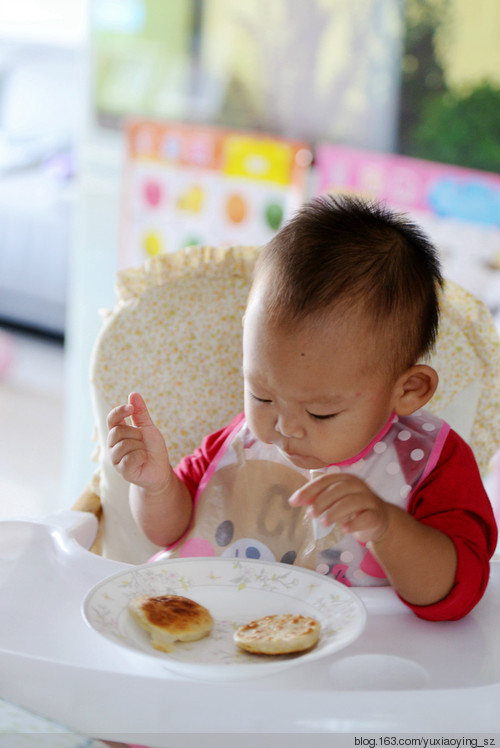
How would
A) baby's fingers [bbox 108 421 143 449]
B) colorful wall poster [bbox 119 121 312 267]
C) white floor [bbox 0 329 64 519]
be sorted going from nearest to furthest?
baby's fingers [bbox 108 421 143 449], colorful wall poster [bbox 119 121 312 267], white floor [bbox 0 329 64 519]

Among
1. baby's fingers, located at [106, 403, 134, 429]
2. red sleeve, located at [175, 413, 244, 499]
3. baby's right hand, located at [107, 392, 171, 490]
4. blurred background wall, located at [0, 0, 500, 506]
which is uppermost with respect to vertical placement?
blurred background wall, located at [0, 0, 500, 506]

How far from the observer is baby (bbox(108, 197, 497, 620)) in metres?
0.84

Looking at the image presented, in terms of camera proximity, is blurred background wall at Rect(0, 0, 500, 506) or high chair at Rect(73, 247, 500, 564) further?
blurred background wall at Rect(0, 0, 500, 506)

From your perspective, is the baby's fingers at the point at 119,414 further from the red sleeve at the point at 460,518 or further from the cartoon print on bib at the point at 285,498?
the red sleeve at the point at 460,518

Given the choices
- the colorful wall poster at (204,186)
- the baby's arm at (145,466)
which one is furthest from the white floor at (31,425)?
the baby's arm at (145,466)

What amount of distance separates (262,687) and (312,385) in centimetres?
27

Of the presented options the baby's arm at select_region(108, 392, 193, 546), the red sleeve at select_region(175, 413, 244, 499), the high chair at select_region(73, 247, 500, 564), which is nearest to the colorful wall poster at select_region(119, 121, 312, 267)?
the high chair at select_region(73, 247, 500, 564)

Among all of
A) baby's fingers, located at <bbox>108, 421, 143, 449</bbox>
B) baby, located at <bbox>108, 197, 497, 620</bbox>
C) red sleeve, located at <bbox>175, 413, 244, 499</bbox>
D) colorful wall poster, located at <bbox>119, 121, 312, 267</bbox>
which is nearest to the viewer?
baby, located at <bbox>108, 197, 497, 620</bbox>

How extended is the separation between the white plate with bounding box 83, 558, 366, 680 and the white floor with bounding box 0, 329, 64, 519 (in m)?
1.69

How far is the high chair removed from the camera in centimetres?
117

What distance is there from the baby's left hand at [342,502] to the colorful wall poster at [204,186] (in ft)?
4.72

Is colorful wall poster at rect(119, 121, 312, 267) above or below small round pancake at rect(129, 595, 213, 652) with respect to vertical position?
above

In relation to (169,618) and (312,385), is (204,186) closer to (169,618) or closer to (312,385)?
(312,385)

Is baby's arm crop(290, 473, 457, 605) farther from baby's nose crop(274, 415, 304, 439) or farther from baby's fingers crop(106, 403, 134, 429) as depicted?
baby's fingers crop(106, 403, 134, 429)
